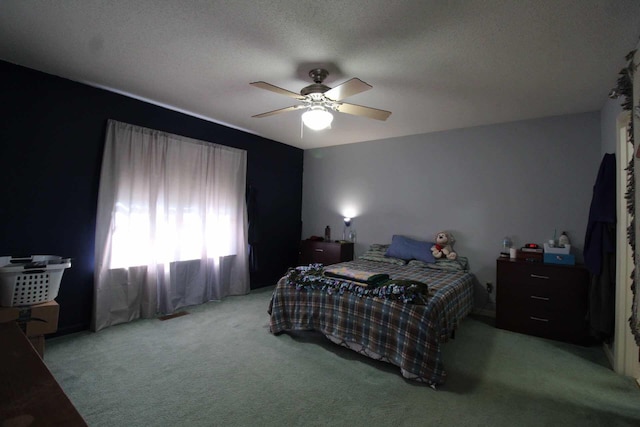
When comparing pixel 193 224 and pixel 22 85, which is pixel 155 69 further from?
pixel 193 224

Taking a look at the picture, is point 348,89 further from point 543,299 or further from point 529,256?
point 543,299

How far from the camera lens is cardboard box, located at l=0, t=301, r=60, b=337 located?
196 cm

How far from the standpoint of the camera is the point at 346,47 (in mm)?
2188

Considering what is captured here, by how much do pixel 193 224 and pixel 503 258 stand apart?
3.90 meters

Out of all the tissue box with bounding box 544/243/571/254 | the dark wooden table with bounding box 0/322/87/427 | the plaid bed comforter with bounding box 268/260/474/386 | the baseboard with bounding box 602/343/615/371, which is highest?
the tissue box with bounding box 544/243/571/254

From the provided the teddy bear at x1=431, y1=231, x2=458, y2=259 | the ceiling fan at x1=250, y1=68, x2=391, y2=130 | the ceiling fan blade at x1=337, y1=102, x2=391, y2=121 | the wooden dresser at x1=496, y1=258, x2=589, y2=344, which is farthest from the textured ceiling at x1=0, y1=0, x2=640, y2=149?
the wooden dresser at x1=496, y1=258, x2=589, y2=344

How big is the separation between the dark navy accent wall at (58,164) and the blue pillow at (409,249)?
3.47 m

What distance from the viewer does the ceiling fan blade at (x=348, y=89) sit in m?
2.13

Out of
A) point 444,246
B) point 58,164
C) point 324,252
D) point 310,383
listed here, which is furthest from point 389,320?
point 58,164

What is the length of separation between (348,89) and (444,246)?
269 cm

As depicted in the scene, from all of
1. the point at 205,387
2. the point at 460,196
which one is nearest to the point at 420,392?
the point at 205,387

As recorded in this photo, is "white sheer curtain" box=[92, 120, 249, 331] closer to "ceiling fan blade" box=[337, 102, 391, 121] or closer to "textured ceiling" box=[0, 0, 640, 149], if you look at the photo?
"textured ceiling" box=[0, 0, 640, 149]

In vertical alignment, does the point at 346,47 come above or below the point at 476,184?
above

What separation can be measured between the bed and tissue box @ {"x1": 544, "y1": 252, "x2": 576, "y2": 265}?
0.86 m
